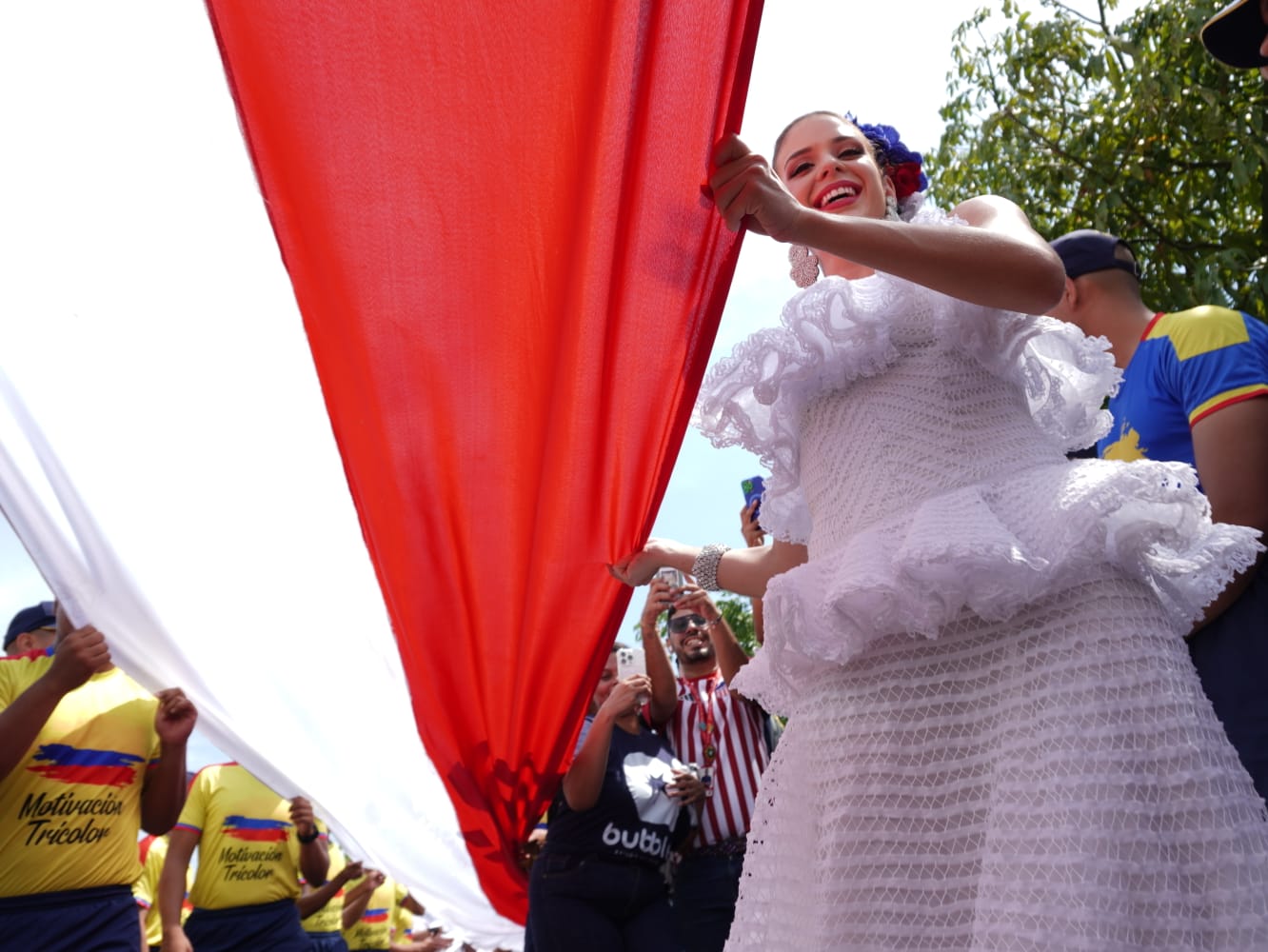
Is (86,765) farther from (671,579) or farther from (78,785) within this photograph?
(671,579)

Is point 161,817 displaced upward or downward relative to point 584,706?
downward

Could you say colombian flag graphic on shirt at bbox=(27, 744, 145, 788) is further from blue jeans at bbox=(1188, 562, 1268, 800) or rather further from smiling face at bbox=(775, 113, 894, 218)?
blue jeans at bbox=(1188, 562, 1268, 800)

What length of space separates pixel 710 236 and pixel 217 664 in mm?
1517

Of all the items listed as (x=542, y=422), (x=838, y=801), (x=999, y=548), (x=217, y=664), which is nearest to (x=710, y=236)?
(x=542, y=422)

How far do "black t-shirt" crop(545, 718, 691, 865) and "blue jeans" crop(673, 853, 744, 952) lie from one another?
0.38 ft

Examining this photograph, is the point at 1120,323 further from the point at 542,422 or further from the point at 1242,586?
the point at 542,422

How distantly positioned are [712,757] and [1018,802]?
2.62 m

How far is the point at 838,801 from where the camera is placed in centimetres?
132

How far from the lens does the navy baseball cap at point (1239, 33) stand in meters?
2.03

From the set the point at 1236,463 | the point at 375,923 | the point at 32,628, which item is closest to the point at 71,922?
the point at 32,628

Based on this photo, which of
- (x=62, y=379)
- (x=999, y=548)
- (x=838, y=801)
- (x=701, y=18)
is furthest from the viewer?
(x=62, y=379)

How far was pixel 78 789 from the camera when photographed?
9.88 ft

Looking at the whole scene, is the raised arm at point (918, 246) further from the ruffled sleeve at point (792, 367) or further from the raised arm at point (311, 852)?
the raised arm at point (311, 852)

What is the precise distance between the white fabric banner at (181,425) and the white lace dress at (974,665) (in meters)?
1.11
